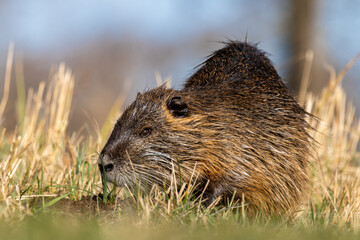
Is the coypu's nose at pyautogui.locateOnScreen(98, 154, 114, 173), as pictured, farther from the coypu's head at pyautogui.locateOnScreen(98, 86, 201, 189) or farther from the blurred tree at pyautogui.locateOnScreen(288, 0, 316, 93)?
the blurred tree at pyautogui.locateOnScreen(288, 0, 316, 93)

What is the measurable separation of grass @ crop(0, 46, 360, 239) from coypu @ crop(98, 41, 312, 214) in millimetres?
129

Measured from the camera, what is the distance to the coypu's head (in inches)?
119

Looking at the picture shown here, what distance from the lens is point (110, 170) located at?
3012mm

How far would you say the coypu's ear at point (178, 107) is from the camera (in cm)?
324

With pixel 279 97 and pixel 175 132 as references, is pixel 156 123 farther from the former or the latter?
pixel 279 97

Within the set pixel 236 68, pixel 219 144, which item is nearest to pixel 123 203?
pixel 219 144

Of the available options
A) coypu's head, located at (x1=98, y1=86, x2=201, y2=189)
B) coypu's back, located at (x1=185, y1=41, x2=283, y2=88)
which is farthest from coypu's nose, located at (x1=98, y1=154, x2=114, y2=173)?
coypu's back, located at (x1=185, y1=41, x2=283, y2=88)

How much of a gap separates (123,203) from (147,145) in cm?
39

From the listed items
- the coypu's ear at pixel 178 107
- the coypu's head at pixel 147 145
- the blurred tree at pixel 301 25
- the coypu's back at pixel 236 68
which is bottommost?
the coypu's head at pixel 147 145

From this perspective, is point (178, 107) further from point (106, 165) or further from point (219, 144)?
point (106, 165)

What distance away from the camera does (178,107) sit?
10.7 ft

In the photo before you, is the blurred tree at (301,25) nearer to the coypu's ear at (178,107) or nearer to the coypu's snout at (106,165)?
the coypu's ear at (178,107)

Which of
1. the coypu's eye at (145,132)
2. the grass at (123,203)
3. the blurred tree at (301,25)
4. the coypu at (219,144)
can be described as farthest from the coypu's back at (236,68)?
the blurred tree at (301,25)

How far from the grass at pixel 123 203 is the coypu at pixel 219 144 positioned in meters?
0.13
